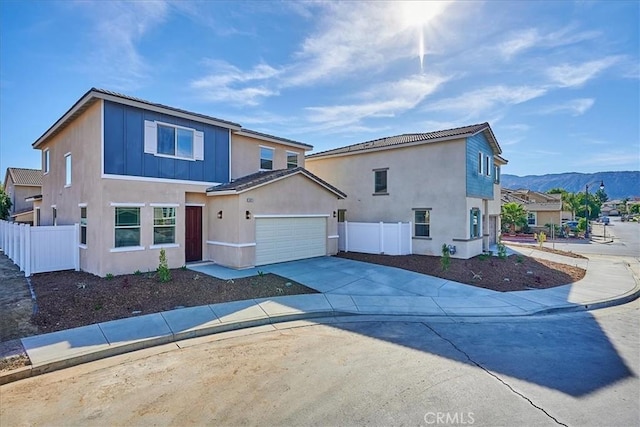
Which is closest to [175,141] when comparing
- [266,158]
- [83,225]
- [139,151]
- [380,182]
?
[139,151]

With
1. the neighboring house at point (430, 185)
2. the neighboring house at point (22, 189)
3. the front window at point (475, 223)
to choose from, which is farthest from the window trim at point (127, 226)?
the neighboring house at point (22, 189)

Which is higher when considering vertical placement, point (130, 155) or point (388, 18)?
point (388, 18)

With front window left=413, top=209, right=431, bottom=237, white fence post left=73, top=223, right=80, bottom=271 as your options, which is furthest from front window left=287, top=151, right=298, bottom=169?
white fence post left=73, top=223, right=80, bottom=271

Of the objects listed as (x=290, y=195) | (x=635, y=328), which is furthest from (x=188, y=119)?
(x=635, y=328)

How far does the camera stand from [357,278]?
38.7 ft

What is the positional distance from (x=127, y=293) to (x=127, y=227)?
142 inches

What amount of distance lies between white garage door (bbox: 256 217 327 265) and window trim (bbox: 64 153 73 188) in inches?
329

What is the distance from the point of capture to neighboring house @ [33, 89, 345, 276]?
451 inches

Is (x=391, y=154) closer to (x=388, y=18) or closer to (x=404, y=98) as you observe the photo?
Result: (x=404, y=98)

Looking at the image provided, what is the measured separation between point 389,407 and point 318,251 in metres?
12.0

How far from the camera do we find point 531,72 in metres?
13.0

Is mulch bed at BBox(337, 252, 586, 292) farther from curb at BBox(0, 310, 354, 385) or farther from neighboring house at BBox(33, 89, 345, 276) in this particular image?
curb at BBox(0, 310, 354, 385)

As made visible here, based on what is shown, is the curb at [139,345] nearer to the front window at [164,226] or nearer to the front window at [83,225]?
the front window at [164,226]

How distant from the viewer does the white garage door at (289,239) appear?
13.8 metres
